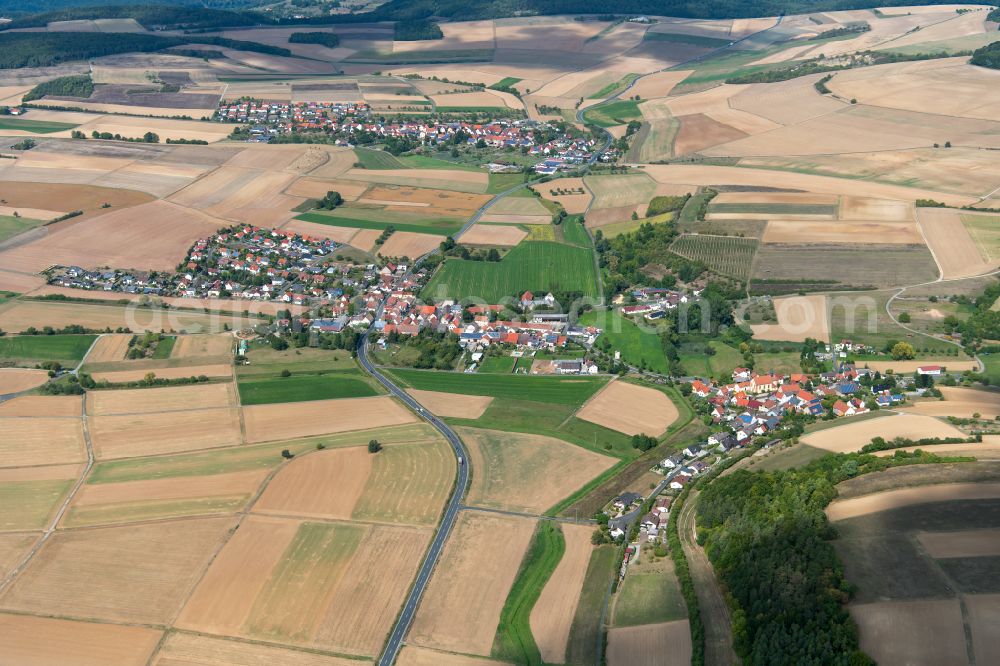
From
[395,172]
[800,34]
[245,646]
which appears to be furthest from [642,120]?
[245,646]

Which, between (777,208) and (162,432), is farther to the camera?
(777,208)

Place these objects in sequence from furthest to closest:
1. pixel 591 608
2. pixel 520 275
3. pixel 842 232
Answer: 1. pixel 842 232
2. pixel 520 275
3. pixel 591 608

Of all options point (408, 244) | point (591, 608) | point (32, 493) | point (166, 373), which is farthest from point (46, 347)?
point (591, 608)

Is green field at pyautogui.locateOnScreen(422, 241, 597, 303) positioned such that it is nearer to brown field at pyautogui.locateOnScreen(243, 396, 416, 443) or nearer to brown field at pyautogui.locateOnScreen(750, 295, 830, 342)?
brown field at pyautogui.locateOnScreen(750, 295, 830, 342)

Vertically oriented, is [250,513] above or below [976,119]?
below

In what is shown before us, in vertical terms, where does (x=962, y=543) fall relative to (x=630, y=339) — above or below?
above

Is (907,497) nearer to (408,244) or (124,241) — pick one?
(408,244)

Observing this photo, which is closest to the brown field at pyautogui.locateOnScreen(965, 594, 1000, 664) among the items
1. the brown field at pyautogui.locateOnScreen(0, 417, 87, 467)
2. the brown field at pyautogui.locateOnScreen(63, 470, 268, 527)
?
the brown field at pyautogui.locateOnScreen(63, 470, 268, 527)

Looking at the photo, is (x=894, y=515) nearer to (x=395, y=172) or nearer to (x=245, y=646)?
(x=245, y=646)
